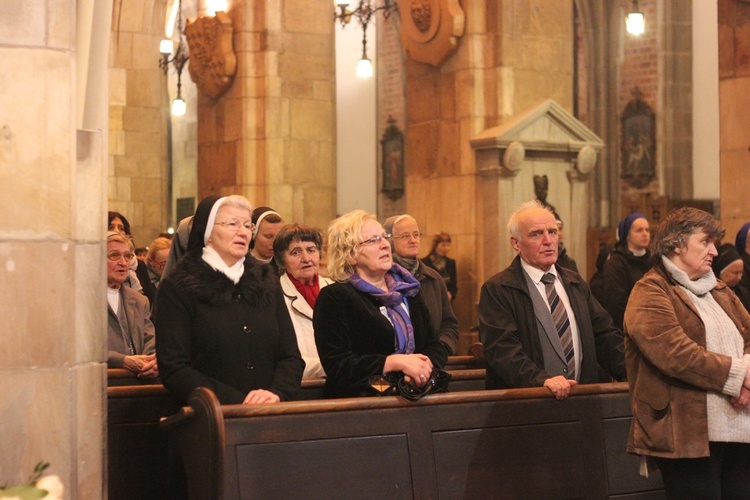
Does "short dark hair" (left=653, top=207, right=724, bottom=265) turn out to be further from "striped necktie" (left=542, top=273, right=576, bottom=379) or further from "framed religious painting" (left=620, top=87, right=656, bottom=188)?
"framed religious painting" (left=620, top=87, right=656, bottom=188)

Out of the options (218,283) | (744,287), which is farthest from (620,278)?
(218,283)

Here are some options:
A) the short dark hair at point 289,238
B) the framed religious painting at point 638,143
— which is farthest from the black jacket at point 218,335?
the framed religious painting at point 638,143

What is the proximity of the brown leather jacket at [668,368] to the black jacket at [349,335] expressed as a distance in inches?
39.2

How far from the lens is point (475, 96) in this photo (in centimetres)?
1138

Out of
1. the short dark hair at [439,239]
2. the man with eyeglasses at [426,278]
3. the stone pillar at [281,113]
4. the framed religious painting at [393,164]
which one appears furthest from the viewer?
the framed religious painting at [393,164]

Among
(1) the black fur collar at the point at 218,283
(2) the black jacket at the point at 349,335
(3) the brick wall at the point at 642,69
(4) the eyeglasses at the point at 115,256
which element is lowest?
(2) the black jacket at the point at 349,335

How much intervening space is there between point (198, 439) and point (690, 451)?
5.74 ft

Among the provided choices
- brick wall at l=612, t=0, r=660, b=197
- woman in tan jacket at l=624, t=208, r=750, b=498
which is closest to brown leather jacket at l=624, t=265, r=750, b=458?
woman in tan jacket at l=624, t=208, r=750, b=498

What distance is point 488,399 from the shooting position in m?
4.94

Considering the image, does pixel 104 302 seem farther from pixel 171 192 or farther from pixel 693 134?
pixel 171 192

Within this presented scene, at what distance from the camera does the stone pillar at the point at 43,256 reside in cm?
412

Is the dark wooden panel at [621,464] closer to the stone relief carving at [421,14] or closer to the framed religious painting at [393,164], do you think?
the stone relief carving at [421,14]

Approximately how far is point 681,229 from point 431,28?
23.8 ft

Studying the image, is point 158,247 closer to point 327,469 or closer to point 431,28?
point 431,28
